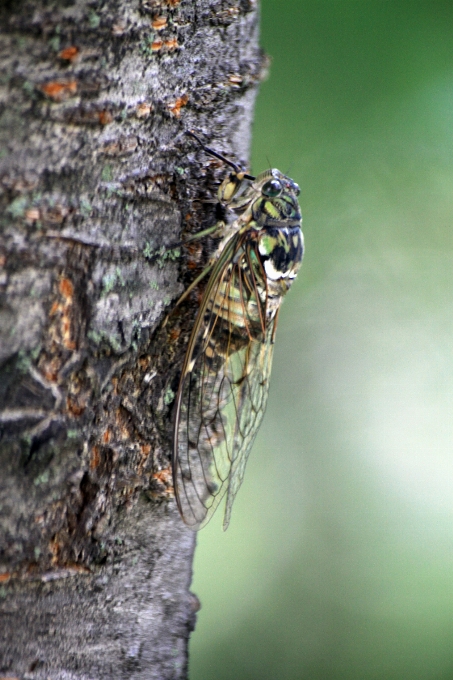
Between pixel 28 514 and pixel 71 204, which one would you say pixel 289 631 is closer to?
pixel 28 514

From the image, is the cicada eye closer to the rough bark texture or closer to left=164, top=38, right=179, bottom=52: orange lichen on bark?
the rough bark texture

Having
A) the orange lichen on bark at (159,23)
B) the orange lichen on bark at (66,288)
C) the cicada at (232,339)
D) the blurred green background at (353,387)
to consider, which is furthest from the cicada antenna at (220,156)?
the blurred green background at (353,387)

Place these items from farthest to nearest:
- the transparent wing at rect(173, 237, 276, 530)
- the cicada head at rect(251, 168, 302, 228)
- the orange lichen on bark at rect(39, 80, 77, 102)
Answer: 1. the cicada head at rect(251, 168, 302, 228)
2. the transparent wing at rect(173, 237, 276, 530)
3. the orange lichen on bark at rect(39, 80, 77, 102)

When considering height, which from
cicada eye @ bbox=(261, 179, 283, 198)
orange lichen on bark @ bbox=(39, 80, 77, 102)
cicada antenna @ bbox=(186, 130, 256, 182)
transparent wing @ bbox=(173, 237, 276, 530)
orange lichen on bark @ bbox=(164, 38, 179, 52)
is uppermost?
orange lichen on bark @ bbox=(164, 38, 179, 52)

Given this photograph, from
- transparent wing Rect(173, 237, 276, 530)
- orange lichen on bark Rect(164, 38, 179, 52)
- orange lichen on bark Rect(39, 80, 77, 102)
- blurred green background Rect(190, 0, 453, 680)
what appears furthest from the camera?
blurred green background Rect(190, 0, 453, 680)

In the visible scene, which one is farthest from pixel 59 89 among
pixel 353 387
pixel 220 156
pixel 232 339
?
pixel 353 387

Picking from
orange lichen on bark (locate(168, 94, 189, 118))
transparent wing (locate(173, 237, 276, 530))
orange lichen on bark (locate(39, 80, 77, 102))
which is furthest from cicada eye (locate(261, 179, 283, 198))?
orange lichen on bark (locate(39, 80, 77, 102))

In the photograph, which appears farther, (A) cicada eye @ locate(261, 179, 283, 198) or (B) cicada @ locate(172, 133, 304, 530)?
(A) cicada eye @ locate(261, 179, 283, 198)

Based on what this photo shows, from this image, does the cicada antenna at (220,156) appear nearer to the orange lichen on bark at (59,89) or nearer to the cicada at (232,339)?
the cicada at (232,339)

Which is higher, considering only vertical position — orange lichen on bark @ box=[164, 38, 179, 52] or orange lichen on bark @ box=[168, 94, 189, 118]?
orange lichen on bark @ box=[164, 38, 179, 52]
